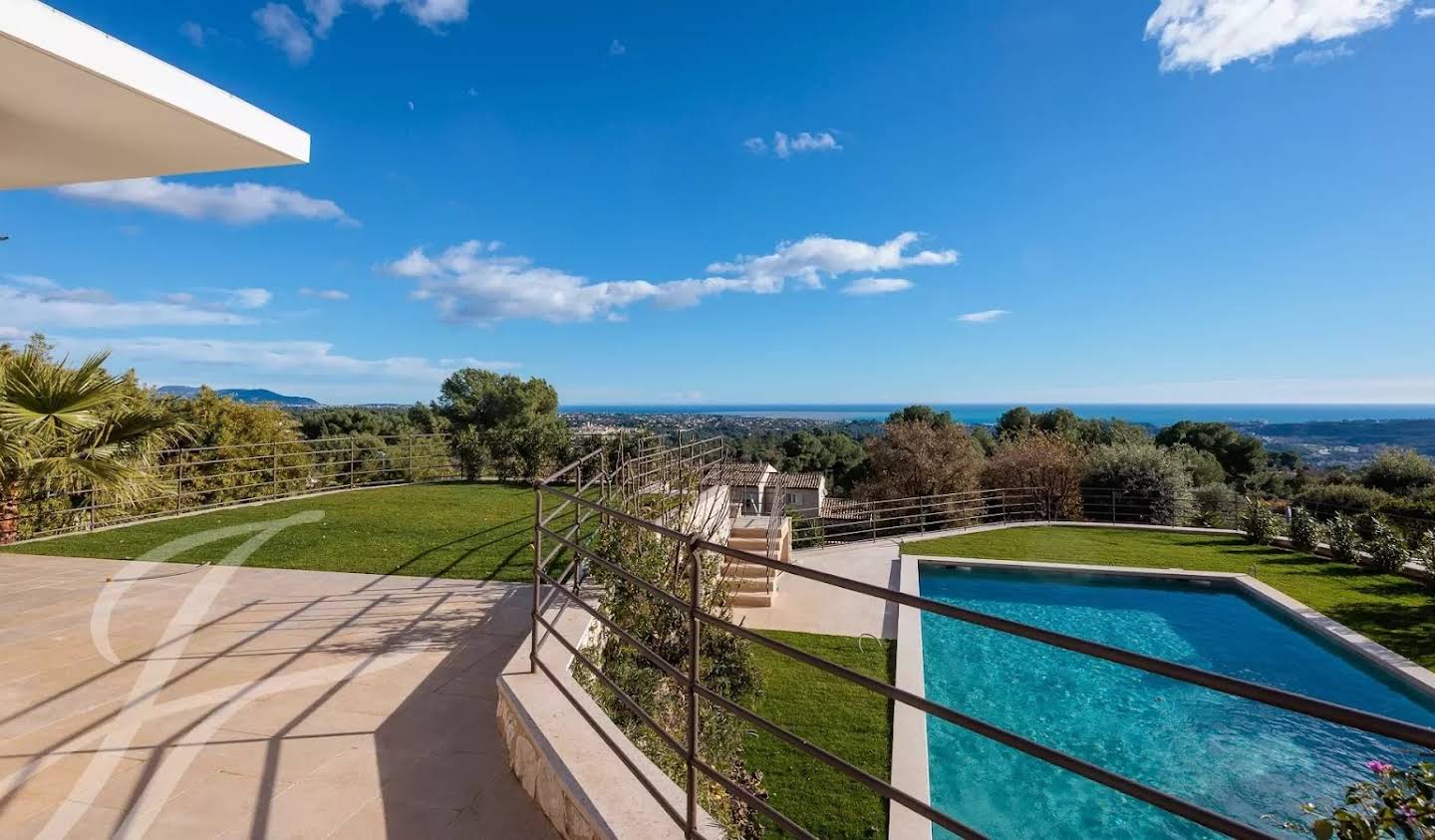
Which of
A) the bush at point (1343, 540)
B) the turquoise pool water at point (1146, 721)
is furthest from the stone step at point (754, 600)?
the bush at point (1343, 540)

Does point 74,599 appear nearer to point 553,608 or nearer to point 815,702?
point 553,608

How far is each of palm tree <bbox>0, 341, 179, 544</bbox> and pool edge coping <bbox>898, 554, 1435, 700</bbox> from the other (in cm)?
1036

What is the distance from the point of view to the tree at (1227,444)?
26.7 metres

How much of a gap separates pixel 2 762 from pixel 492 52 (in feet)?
40.5

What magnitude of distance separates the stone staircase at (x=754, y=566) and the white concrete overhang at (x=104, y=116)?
19.4 ft

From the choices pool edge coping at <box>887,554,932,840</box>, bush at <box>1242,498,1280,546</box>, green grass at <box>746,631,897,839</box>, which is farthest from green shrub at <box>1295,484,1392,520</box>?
green grass at <box>746,631,897,839</box>

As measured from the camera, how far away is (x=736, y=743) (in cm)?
399

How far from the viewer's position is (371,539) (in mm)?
7141

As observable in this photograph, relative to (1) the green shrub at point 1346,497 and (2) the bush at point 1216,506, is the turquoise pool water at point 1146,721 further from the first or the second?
(1) the green shrub at point 1346,497

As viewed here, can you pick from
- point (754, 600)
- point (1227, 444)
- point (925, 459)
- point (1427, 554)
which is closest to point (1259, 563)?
point (1427, 554)

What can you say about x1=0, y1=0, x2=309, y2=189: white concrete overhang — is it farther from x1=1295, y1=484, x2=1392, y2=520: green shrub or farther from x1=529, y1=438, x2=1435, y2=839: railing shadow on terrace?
x1=1295, y1=484, x2=1392, y2=520: green shrub

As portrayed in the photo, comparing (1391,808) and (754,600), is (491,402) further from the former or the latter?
(1391,808)

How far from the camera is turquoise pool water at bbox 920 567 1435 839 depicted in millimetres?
4660

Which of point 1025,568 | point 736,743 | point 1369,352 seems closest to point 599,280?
point 1025,568
